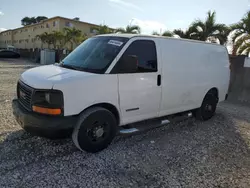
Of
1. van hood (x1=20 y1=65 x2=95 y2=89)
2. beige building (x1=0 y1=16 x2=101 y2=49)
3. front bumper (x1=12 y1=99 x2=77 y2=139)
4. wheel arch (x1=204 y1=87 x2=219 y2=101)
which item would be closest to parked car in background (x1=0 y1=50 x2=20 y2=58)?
beige building (x1=0 y1=16 x2=101 y2=49)

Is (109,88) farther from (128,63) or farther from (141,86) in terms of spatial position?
(141,86)

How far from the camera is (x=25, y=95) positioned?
3.36m

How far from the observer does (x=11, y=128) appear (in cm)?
430

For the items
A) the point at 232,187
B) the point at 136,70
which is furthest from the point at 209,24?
the point at 232,187

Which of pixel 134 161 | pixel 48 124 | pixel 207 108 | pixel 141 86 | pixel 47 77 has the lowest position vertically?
pixel 134 161

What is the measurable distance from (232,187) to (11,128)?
415 cm

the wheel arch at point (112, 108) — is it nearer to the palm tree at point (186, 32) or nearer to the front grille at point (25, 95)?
the front grille at point (25, 95)

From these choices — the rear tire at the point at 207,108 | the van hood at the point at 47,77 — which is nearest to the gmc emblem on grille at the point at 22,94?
the van hood at the point at 47,77

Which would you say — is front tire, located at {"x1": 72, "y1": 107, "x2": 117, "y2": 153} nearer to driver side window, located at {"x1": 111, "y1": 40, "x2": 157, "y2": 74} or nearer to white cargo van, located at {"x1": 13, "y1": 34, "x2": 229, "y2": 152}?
white cargo van, located at {"x1": 13, "y1": 34, "x2": 229, "y2": 152}

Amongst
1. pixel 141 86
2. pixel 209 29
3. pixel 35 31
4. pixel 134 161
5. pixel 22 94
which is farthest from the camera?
pixel 35 31

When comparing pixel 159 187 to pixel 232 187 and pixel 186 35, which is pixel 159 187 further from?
pixel 186 35

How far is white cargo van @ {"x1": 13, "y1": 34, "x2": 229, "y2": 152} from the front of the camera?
120 inches

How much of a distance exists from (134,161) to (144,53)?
1967 millimetres

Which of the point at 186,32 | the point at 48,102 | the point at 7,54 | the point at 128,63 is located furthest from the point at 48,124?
the point at 7,54
